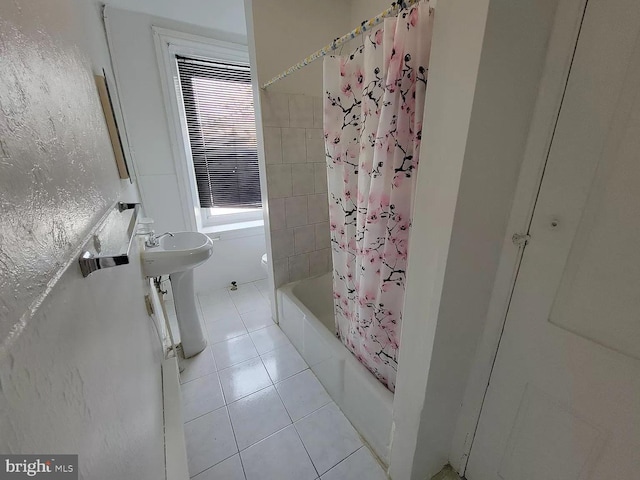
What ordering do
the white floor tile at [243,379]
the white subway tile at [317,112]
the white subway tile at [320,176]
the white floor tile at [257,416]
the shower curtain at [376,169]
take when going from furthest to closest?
the white subway tile at [320,176]
the white subway tile at [317,112]
the white floor tile at [243,379]
the white floor tile at [257,416]
the shower curtain at [376,169]

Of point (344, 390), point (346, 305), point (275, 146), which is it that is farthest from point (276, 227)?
point (344, 390)

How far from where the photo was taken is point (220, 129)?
7.33 feet

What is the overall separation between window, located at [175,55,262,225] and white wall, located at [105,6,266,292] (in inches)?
7.5

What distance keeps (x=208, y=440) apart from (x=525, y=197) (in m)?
1.63

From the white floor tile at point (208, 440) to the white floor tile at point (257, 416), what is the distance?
38 millimetres

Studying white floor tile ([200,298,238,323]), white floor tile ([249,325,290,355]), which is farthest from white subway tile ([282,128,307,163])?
white floor tile ([200,298,238,323])

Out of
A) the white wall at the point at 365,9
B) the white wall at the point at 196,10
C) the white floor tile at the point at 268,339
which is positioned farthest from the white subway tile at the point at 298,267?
the white wall at the point at 196,10

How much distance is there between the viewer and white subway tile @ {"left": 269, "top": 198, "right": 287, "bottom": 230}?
1.70 metres

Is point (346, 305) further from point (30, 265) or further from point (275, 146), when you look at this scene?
point (30, 265)

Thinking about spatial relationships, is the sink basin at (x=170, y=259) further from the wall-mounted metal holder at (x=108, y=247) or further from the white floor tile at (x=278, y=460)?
the white floor tile at (x=278, y=460)

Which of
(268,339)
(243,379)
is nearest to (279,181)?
(268,339)

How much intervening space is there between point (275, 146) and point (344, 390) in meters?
1.44

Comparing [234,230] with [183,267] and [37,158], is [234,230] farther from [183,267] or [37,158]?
[37,158]

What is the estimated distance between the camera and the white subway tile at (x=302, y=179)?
172cm
